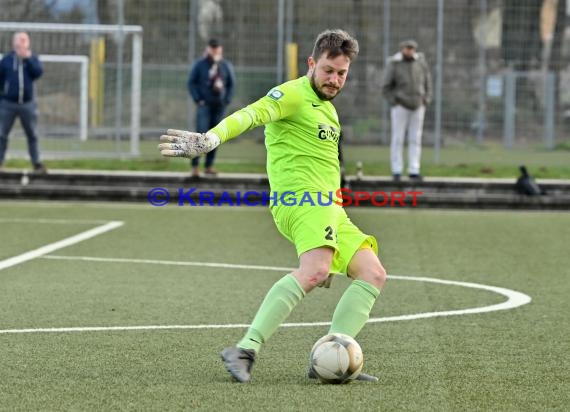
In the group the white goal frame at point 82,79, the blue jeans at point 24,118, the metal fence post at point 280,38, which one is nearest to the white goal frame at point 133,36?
the white goal frame at point 82,79

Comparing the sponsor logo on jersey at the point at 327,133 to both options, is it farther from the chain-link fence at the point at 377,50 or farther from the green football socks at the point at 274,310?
the chain-link fence at the point at 377,50

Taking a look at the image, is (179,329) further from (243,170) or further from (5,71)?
(243,170)

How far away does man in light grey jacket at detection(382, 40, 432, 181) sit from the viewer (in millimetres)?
19938

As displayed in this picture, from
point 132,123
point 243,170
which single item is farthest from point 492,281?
point 132,123

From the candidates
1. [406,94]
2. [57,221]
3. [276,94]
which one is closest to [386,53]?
[406,94]

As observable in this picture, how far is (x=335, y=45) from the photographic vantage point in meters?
6.99

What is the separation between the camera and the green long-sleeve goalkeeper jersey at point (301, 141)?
23.3ft

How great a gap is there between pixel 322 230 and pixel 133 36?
736 inches

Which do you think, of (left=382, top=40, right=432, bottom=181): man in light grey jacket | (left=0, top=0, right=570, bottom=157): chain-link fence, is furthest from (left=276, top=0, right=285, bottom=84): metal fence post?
(left=382, top=40, right=432, bottom=181): man in light grey jacket

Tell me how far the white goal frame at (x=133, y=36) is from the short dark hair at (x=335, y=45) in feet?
58.2

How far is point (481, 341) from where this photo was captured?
820cm

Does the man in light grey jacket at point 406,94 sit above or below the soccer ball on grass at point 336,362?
above

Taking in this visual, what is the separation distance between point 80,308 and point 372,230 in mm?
7008

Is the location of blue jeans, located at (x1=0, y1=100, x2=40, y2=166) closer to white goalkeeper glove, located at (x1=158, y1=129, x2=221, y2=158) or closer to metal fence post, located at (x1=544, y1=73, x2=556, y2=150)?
metal fence post, located at (x1=544, y1=73, x2=556, y2=150)
